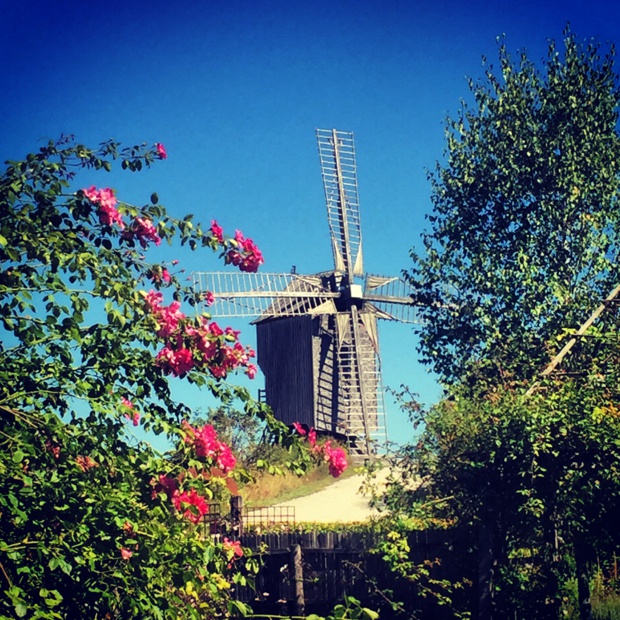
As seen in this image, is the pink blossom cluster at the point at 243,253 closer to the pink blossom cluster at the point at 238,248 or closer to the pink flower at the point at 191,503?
the pink blossom cluster at the point at 238,248

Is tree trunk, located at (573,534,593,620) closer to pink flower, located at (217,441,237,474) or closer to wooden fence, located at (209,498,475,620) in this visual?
wooden fence, located at (209,498,475,620)

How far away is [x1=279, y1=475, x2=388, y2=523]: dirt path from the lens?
90.8 ft

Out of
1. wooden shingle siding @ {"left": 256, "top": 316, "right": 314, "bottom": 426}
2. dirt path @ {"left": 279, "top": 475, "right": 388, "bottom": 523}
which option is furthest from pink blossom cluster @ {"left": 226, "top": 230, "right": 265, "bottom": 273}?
wooden shingle siding @ {"left": 256, "top": 316, "right": 314, "bottom": 426}

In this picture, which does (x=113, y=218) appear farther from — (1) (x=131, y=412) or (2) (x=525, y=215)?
(2) (x=525, y=215)

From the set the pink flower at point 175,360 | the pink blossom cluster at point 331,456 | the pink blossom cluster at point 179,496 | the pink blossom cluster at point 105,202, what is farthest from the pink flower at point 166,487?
the pink blossom cluster at point 105,202

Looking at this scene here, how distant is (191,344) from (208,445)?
76cm

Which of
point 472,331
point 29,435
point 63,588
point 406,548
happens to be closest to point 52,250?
point 29,435

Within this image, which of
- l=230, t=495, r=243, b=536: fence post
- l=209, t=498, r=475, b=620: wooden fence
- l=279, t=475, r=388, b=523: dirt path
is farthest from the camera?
l=279, t=475, r=388, b=523: dirt path

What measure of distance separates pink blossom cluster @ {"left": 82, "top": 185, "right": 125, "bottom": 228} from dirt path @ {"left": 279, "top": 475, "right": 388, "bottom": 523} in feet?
66.2

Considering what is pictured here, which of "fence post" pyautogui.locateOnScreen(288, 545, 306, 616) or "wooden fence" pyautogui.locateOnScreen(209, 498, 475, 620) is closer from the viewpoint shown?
"wooden fence" pyautogui.locateOnScreen(209, 498, 475, 620)

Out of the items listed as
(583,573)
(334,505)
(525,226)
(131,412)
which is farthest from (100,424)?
(334,505)

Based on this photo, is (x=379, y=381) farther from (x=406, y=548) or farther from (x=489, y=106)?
(x=406, y=548)

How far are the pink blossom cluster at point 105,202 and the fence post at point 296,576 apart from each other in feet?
27.6

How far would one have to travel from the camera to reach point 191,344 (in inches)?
270
